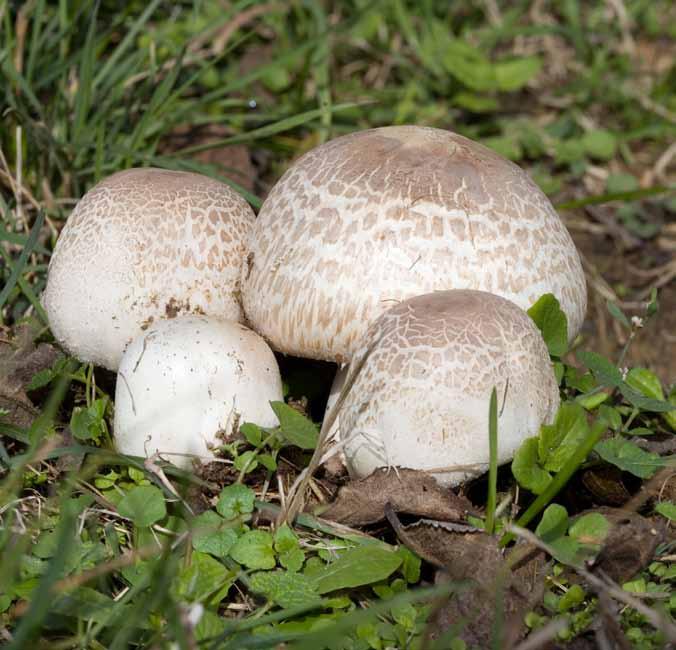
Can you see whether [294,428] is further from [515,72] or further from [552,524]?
[515,72]

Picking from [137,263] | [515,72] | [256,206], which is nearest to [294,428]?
[137,263]

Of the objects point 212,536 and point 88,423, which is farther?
point 88,423

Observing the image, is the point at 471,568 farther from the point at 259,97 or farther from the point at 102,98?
the point at 259,97

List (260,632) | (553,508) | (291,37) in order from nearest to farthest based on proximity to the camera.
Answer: (260,632) < (553,508) < (291,37)

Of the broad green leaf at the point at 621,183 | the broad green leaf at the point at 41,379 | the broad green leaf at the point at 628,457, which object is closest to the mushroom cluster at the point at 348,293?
the broad green leaf at the point at 41,379

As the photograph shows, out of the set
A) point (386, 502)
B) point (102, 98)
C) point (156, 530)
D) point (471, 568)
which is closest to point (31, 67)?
point (102, 98)

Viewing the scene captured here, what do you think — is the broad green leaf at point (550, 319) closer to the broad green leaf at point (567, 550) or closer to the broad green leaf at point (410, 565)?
the broad green leaf at point (567, 550)

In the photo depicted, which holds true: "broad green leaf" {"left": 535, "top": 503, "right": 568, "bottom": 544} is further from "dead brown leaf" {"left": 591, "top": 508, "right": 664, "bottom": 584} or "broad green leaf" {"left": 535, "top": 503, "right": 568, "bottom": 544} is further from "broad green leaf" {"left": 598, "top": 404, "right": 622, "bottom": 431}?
"broad green leaf" {"left": 598, "top": 404, "right": 622, "bottom": 431}
